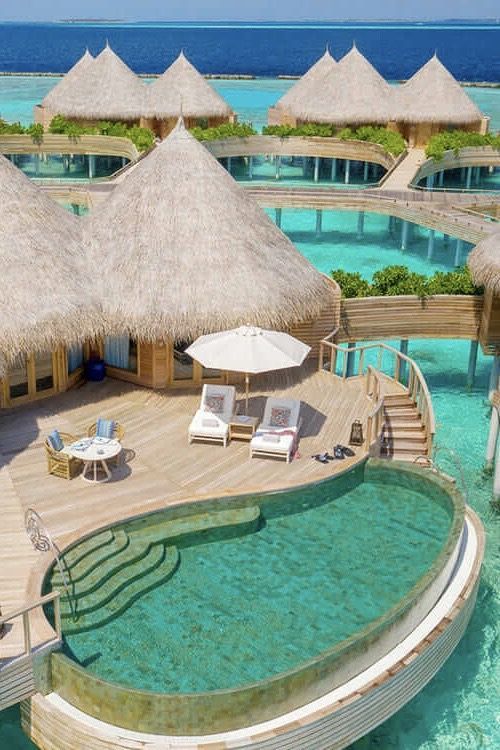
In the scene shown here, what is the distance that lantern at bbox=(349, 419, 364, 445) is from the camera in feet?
53.4

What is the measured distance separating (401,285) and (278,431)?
335 inches

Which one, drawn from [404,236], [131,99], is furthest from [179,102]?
[404,236]

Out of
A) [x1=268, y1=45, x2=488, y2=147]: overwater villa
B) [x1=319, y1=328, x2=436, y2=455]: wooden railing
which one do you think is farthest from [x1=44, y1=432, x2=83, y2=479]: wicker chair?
[x1=268, y1=45, x2=488, y2=147]: overwater villa

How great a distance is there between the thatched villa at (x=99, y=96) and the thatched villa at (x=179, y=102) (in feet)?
2.72

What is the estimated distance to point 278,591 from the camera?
12688 millimetres

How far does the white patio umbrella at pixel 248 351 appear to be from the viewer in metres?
15.8

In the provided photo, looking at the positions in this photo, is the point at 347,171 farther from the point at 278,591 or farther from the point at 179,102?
the point at 278,591

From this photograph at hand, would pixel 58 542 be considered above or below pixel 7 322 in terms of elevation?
below

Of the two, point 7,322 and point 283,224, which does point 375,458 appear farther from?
point 283,224

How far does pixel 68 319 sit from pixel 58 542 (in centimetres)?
573

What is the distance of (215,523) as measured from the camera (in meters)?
14.0

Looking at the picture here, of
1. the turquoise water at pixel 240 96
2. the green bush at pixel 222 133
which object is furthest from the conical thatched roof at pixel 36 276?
the turquoise water at pixel 240 96

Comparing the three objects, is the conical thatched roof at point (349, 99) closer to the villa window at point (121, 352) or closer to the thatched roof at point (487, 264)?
the thatched roof at point (487, 264)

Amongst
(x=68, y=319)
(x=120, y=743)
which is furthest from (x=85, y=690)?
(x=68, y=319)
